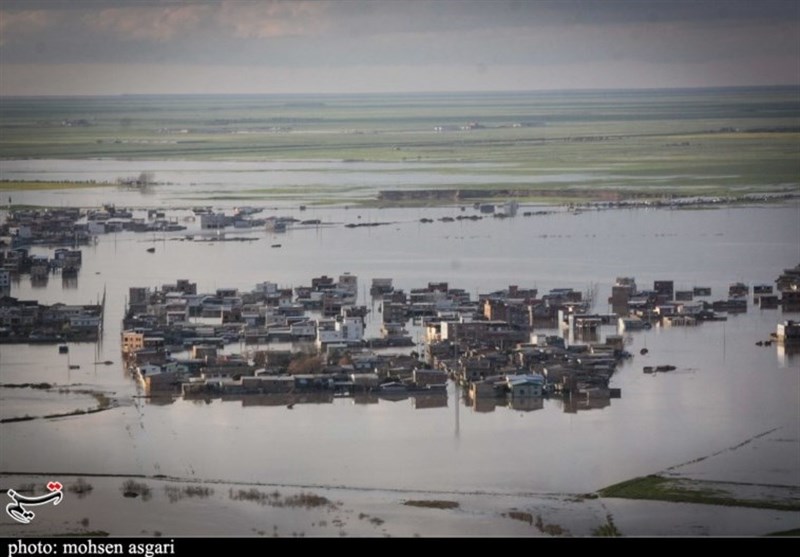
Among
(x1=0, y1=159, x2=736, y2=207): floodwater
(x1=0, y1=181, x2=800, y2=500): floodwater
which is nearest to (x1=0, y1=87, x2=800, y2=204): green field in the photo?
(x1=0, y1=159, x2=736, y2=207): floodwater

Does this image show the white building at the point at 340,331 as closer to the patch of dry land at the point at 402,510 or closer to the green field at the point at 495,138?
the patch of dry land at the point at 402,510

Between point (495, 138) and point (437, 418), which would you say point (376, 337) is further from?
point (495, 138)

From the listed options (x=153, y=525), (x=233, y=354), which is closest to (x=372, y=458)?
(x=153, y=525)

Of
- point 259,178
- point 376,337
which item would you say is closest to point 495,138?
point 259,178

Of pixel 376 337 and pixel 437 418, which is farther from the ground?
pixel 376 337

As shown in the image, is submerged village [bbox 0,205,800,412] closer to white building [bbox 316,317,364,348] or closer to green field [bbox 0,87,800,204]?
white building [bbox 316,317,364,348]
